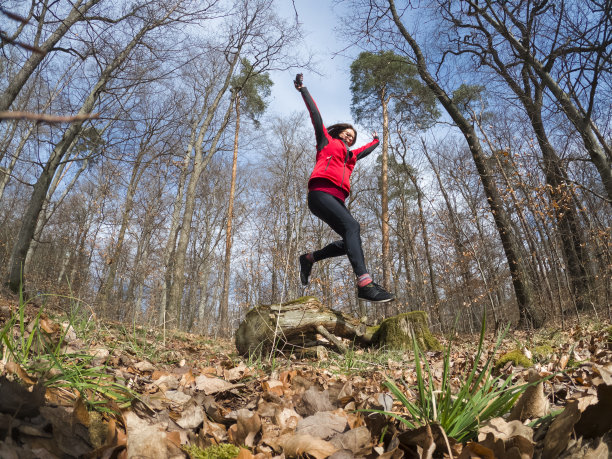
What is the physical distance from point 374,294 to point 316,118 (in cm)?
206

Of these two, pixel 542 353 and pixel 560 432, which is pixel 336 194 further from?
pixel 560 432

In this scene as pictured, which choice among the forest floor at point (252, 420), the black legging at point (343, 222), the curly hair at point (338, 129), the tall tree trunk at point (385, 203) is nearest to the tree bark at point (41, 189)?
the curly hair at point (338, 129)

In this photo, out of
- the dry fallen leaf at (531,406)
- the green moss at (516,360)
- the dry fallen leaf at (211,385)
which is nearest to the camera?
the dry fallen leaf at (531,406)

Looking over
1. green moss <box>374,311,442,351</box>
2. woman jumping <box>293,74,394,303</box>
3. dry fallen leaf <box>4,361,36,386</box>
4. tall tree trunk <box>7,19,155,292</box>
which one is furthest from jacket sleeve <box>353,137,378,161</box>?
tall tree trunk <box>7,19,155,292</box>

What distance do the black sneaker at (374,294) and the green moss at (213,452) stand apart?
2.60 meters

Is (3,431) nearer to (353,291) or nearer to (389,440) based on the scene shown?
(389,440)

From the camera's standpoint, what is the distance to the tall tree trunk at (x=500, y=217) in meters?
7.22

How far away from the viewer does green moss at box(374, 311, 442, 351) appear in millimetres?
4738

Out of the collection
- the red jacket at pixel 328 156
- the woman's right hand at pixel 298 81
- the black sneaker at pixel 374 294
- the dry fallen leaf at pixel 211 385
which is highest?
the woman's right hand at pixel 298 81

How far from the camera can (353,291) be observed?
21.4m

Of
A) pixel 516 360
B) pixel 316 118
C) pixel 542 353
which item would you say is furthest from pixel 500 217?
pixel 516 360

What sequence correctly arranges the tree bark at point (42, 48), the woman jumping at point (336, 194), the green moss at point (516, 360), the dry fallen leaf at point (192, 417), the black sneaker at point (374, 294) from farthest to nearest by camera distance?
the tree bark at point (42, 48)
the woman jumping at point (336, 194)
the black sneaker at point (374, 294)
the green moss at point (516, 360)
the dry fallen leaf at point (192, 417)

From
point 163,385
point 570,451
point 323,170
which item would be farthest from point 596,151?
point 163,385

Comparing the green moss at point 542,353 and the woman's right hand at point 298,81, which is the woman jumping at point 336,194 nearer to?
the woman's right hand at point 298,81
